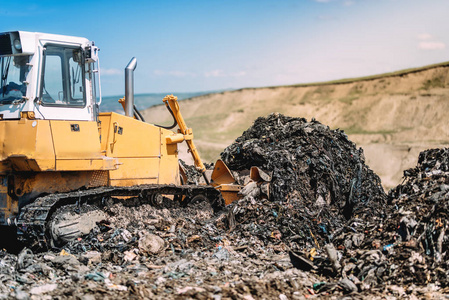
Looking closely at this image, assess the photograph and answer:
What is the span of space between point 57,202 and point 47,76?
1.82m

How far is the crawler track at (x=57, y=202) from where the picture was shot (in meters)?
7.04

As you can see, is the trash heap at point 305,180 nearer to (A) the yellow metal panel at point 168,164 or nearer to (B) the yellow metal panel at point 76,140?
(A) the yellow metal panel at point 168,164

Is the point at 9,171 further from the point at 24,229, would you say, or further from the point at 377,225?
the point at 377,225

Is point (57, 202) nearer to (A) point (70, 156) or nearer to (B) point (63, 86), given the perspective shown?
(A) point (70, 156)

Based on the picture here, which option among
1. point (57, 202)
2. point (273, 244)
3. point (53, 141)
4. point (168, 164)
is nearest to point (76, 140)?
point (53, 141)

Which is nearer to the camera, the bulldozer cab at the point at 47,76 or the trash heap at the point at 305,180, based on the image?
the bulldozer cab at the point at 47,76

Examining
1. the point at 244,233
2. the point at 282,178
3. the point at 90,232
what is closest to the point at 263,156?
the point at 282,178

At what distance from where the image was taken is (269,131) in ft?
40.3

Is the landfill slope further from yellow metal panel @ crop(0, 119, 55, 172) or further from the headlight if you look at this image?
the headlight

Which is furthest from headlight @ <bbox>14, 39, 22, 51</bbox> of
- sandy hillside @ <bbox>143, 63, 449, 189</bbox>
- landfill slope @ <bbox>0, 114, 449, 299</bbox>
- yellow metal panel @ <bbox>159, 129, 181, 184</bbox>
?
sandy hillside @ <bbox>143, 63, 449, 189</bbox>

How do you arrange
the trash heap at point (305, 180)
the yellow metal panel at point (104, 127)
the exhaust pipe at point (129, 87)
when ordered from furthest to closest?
the trash heap at point (305, 180) < the exhaust pipe at point (129, 87) < the yellow metal panel at point (104, 127)

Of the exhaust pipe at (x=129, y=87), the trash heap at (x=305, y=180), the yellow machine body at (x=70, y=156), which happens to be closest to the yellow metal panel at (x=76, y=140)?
the yellow machine body at (x=70, y=156)

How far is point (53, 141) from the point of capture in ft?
23.7

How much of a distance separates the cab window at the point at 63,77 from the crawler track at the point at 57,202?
1355mm
